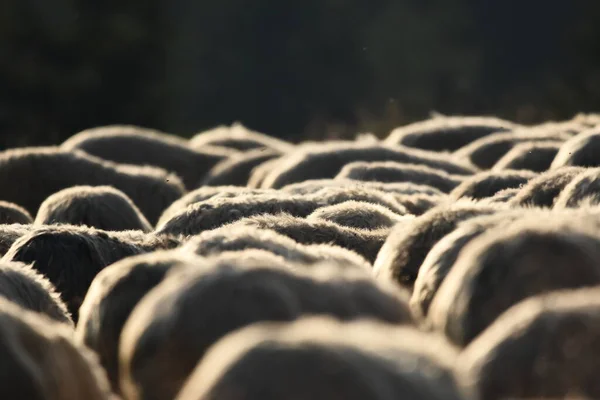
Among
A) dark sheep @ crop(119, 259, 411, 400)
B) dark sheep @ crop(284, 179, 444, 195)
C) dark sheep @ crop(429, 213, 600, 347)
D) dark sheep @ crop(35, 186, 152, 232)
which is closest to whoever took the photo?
dark sheep @ crop(119, 259, 411, 400)

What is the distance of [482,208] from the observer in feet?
23.6

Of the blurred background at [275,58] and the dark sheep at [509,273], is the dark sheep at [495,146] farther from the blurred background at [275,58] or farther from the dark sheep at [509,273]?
the blurred background at [275,58]

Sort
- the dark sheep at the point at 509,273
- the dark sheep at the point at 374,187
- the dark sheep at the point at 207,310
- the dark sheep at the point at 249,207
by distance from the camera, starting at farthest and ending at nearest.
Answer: the dark sheep at the point at 374,187
the dark sheep at the point at 249,207
the dark sheep at the point at 509,273
the dark sheep at the point at 207,310

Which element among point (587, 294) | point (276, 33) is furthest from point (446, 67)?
point (587, 294)

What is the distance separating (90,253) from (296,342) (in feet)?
12.7

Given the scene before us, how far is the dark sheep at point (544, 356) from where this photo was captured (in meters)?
4.28

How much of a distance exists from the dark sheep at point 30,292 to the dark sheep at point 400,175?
5.87 metres

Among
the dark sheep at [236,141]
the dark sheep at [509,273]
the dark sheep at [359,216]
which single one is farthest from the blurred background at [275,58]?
the dark sheep at [509,273]

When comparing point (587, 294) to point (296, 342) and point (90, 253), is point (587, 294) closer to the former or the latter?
point (296, 342)

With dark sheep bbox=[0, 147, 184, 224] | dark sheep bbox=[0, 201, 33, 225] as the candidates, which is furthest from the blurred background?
dark sheep bbox=[0, 201, 33, 225]

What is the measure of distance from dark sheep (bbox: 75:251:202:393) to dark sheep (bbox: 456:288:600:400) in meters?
1.28

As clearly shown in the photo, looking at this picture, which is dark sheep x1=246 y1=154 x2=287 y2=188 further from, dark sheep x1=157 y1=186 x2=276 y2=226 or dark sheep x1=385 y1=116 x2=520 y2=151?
dark sheep x1=157 y1=186 x2=276 y2=226

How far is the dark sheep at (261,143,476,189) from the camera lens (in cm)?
1332

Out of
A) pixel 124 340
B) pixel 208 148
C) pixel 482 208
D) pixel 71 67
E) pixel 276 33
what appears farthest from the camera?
pixel 276 33
